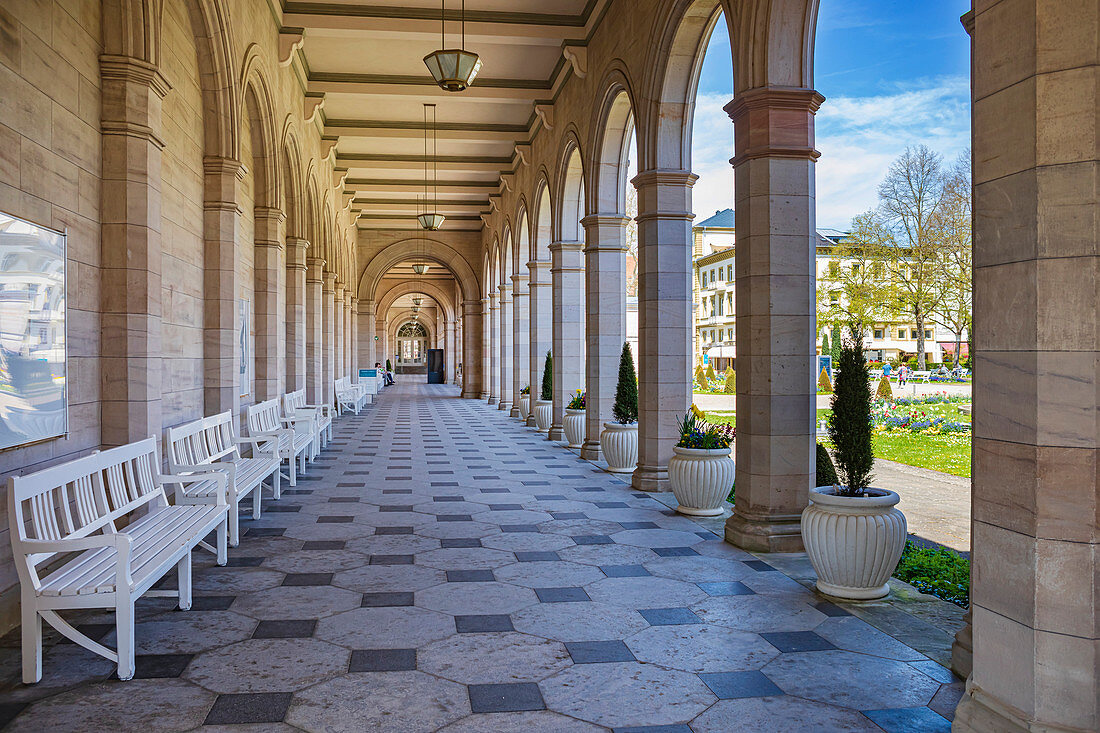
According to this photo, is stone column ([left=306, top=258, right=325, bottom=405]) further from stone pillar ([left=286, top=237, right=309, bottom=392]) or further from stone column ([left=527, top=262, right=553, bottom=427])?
stone column ([left=527, top=262, right=553, bottom=427])

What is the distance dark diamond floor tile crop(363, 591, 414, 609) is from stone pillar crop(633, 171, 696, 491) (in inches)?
161

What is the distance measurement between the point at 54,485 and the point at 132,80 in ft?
9.96

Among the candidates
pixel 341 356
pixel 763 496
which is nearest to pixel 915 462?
pixel 763 496

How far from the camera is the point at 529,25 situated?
36.2 ft

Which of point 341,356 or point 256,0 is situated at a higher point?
point 256,0

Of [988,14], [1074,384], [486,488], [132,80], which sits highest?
[132,80]

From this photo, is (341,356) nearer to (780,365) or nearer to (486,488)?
(486,488)

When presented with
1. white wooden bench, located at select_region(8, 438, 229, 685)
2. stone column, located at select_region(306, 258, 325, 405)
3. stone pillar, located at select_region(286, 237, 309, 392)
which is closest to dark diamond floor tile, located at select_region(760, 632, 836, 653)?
white wooden bench, located at select_region(8, 438, 229, 685)

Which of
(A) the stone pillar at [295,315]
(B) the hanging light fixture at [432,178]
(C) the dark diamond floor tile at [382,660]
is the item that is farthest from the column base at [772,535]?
(B) the hanging light fixture at [432,178]

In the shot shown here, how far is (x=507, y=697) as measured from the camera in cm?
320

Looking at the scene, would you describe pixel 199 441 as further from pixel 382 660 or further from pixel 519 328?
pixel 519 328

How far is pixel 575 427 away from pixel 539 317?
5103 mm

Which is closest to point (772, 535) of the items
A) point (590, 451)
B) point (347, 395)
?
point (590, 451)

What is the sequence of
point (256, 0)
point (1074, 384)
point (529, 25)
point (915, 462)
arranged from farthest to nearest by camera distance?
point (529, 25)
point (915, 462)
point (256, 0)
point (1074, 384)
